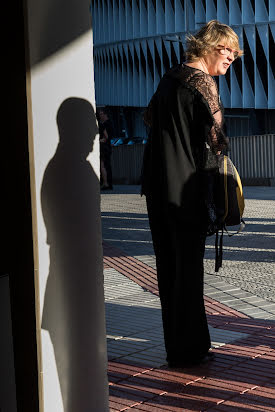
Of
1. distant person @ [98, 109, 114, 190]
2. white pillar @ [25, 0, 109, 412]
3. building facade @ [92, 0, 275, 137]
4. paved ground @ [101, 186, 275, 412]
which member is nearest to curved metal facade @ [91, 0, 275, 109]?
building facade @ [92, 0, 275, 137]

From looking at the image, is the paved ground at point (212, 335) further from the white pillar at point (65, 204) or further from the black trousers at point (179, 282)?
the white pillar at point (65, 204)

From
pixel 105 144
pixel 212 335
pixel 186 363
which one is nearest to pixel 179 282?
pixel 186 363

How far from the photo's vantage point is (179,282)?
165 inches

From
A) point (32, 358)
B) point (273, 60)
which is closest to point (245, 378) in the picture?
point (32, 358)

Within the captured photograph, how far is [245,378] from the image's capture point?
4035 mm

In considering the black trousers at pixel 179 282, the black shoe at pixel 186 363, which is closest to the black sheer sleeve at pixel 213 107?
the black trousers at pixel 179 282

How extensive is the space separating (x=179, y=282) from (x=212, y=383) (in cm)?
57

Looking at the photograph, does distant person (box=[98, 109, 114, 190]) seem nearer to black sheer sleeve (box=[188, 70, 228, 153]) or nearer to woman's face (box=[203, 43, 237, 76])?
woman's face (box=[203, 43, 237, 76])

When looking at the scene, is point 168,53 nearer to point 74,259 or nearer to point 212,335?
point 212,335

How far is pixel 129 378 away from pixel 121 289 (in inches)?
102

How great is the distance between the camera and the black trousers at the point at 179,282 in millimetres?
4168

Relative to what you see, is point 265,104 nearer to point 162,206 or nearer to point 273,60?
point 273,60

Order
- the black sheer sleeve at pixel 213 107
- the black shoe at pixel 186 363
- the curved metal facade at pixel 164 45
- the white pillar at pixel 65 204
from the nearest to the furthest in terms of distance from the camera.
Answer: the white pillar at pixel 65 204
the black sheer sleeve at pixel 213 107
the black shoe at pixel 186 363
the curved metal facade at pixel 164 45

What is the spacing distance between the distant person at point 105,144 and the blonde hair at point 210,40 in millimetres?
14126
